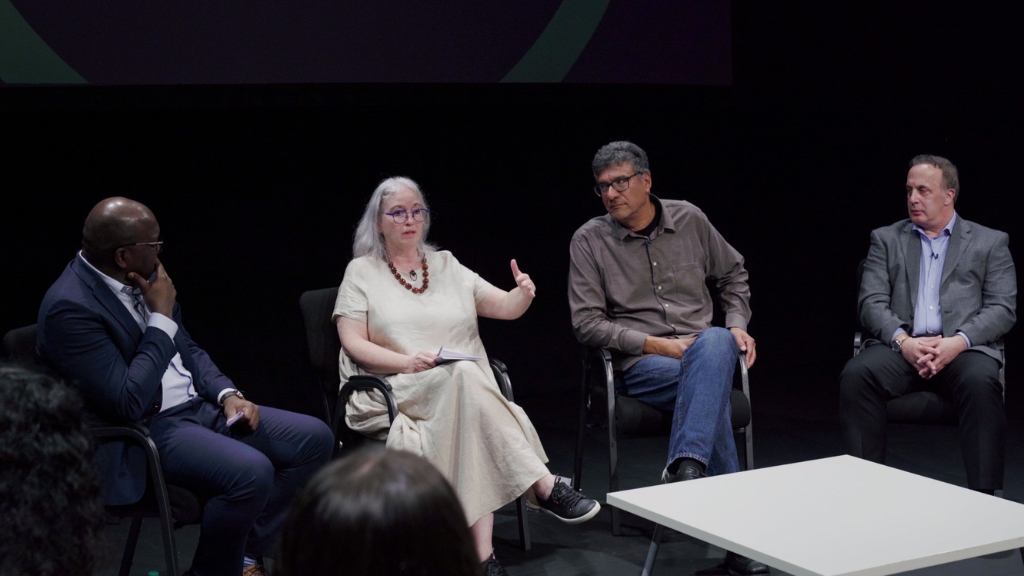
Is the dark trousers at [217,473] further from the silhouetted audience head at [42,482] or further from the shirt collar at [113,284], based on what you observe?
the silhouetted audience head at [42,482]

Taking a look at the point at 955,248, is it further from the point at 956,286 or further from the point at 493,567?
the point at 493,567

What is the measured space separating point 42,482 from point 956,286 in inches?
136

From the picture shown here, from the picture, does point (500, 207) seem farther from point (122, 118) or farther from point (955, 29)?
point (955, 29)

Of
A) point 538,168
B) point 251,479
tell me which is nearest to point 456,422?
point 251,479

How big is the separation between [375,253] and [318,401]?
147 centimetres

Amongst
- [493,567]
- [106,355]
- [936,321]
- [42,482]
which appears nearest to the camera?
[42,482]

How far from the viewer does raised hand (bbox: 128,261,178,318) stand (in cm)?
284

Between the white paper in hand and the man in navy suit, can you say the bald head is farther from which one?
the white paper in hand

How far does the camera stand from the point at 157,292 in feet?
9.37

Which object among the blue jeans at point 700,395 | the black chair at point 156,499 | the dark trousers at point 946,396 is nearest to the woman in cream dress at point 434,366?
the blue jeans at point 700,395

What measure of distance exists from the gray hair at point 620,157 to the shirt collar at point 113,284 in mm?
1683

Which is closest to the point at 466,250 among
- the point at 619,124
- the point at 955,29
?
the point at 619,124

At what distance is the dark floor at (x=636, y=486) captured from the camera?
3301mm

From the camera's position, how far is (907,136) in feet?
20.2
